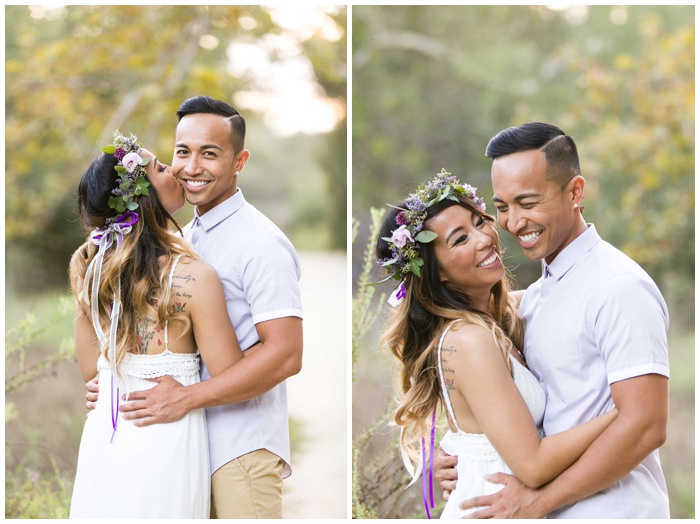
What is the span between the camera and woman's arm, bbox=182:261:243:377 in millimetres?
2104

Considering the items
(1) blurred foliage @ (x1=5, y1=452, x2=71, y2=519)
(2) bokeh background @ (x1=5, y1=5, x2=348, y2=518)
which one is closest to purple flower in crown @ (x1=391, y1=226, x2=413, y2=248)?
(1) blurred foliage @ (x1=5, y1=452, x2=71, y2=519)

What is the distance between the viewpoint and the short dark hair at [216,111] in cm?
241

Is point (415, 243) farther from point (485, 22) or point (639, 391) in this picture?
point (485, 22)

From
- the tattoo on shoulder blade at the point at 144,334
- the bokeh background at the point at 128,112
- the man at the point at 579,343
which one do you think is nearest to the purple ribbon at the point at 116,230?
the tattoo on shoulder blade at the point at 144,334

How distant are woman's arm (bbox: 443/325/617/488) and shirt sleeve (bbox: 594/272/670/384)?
0.15 metres

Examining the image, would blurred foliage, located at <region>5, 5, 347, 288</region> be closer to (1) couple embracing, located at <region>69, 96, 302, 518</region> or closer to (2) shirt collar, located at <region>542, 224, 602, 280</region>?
(1) couple embracing, located at <region>69, 96, 302, 518</region>

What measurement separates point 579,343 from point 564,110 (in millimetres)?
5176

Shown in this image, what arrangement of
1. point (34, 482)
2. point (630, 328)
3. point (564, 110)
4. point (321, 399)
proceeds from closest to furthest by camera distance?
point (630, 328) → point (34, 482) → point (321, 399) → point (564, 110)

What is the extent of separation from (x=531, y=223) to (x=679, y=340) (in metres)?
5.01

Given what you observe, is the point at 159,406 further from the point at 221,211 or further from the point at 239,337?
the point at 221,211

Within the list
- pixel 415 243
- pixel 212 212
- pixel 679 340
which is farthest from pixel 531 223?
pixel 679 340

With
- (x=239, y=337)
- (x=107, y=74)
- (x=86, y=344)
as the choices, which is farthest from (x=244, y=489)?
(x=107, y=74)

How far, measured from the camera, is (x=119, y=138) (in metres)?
2.22

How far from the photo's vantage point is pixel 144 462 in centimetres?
212
